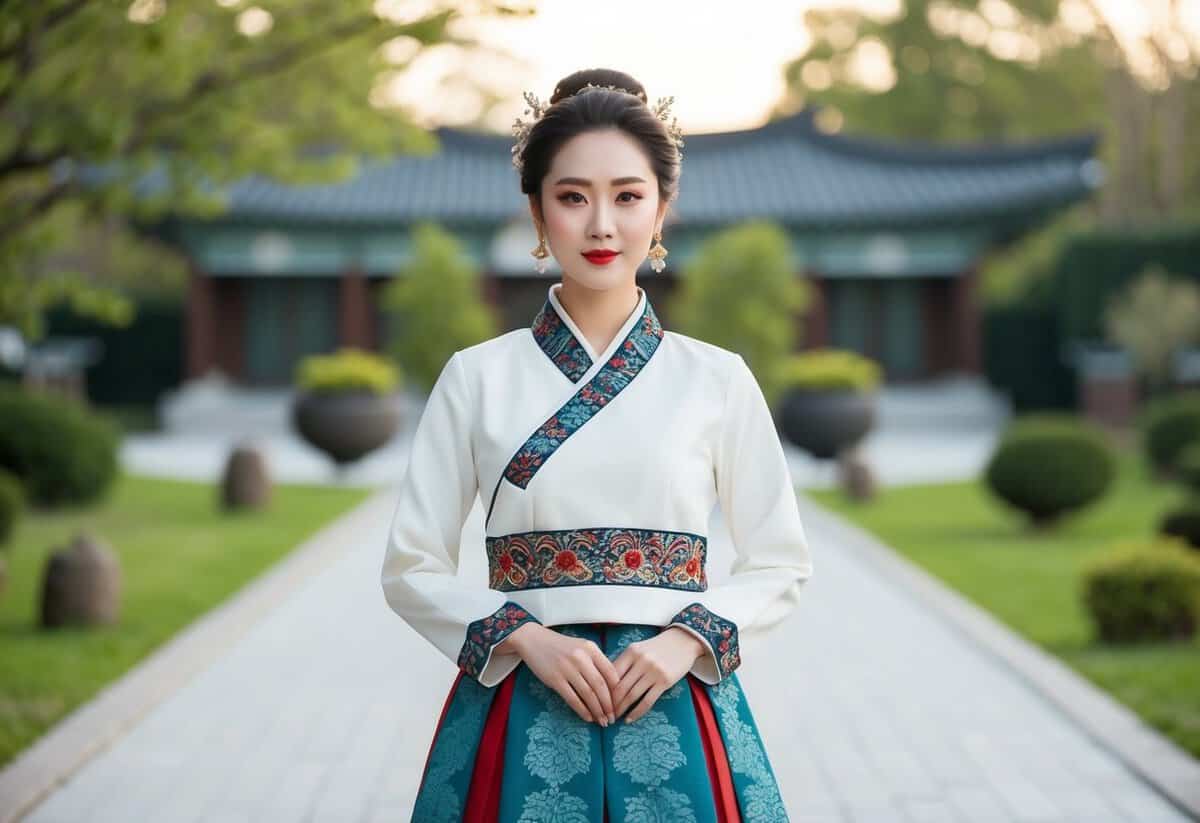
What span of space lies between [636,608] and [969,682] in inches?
171

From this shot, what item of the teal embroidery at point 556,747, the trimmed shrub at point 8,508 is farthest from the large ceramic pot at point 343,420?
the teal embroidery at point 556,747

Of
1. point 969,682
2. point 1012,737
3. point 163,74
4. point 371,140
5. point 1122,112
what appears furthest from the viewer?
point 1122,112

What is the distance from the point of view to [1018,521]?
40.3 ft

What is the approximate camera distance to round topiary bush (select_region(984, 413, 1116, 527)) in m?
Result: 11.0

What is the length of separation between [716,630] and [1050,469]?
30.3 ft

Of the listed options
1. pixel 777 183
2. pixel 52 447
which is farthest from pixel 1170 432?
pixel 777 183

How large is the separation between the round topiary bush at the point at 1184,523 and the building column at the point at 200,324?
61.5ft

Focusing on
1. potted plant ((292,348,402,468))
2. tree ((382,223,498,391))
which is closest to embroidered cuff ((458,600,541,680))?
potted plant ((292,348,402,468))

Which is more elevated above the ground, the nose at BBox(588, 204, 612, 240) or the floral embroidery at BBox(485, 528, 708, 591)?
the nose at BBox(588, 204, 612, 240)

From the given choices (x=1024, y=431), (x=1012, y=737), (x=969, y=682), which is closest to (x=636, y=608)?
(x=1012, y=737)

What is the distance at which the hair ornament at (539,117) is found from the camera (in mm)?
2529

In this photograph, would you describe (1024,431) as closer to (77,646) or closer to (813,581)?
(813,581)

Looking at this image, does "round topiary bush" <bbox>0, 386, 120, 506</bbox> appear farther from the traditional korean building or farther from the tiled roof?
the traditional korean building

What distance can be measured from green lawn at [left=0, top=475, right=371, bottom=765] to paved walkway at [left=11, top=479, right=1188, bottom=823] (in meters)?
0.50
